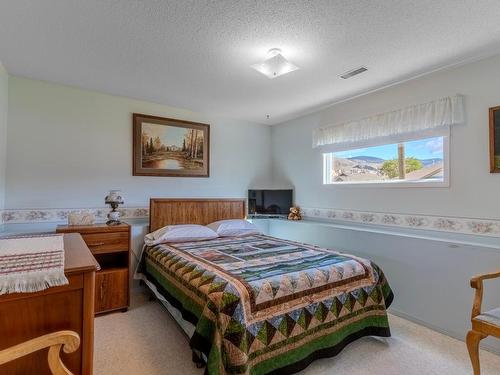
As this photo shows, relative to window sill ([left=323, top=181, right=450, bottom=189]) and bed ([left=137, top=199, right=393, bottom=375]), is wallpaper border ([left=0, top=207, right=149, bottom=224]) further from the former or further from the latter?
window sill ([left=323, top=181, right=450, bottom=189])

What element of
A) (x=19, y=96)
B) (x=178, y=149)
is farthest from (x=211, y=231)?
(x=19, y=96)

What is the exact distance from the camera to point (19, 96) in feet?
9.41

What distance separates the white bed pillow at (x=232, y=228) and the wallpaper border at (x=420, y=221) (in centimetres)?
108

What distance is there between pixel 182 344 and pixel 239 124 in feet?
10.8

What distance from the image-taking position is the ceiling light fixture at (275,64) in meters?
2.28

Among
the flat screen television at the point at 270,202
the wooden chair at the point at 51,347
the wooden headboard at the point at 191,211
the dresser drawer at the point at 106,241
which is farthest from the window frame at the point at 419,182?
the wooden chair at the point at 51,347

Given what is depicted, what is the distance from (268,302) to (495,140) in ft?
7.74

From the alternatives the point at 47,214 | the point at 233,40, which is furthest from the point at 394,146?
the point at 47,214

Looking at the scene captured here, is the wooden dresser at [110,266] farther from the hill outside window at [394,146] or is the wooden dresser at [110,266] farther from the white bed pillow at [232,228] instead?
the hill outside window at [394,146]

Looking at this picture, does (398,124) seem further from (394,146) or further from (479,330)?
(479,330)

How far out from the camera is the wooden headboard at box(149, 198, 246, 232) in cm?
344

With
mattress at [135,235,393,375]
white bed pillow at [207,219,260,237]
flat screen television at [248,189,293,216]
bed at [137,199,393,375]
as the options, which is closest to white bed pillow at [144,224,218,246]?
white bed pillow at [207,219,260,237]

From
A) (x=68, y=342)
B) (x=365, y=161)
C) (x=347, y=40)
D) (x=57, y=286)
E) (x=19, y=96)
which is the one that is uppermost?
(x=347, y=40)

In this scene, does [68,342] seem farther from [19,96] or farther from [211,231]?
[19,96]
